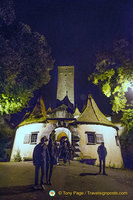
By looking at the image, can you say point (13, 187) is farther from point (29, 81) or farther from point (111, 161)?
point (111, 161)

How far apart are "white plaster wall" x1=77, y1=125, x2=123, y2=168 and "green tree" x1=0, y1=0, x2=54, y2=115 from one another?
25.2 feet

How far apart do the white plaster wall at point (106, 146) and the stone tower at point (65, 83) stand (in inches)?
635

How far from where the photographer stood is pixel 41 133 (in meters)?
16.4

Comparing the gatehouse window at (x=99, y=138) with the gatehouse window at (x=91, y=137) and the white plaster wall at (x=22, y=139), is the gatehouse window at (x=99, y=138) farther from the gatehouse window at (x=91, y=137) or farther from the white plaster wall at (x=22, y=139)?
the white plaster wall at (x=22, y=139)

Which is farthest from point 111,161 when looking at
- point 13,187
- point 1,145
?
point 1,145

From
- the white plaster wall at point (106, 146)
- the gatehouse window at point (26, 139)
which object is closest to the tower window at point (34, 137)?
the gatehouse window at point (26, 139)

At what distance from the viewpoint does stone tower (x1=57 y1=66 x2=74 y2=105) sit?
110 feet

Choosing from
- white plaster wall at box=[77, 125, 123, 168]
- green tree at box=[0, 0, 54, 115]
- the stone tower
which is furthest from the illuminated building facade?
the stone tower

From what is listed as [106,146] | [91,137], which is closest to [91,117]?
[91,137]

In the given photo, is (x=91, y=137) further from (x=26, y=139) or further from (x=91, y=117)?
(x=26, y=139)

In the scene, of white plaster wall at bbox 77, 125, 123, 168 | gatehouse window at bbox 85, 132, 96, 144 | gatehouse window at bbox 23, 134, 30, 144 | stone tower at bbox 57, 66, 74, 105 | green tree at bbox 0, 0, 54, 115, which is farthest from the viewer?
stone tower at bbox 57, 66, 74, 105

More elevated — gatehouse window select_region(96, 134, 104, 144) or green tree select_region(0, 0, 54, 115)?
green tree select_region(0, 0, 54, 115)

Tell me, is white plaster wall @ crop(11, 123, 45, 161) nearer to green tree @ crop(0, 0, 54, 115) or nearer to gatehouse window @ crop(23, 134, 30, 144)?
gatehouse window @ crop(23, 134, 30, 144)

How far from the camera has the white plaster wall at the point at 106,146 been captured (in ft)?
49.5
